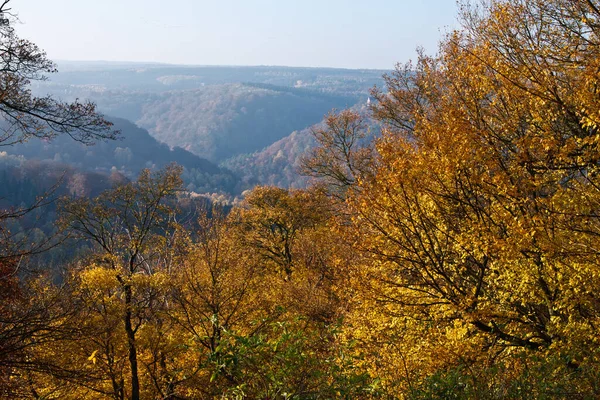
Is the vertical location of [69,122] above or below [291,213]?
above

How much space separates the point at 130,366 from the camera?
1534cm

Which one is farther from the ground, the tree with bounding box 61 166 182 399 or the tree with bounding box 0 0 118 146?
the tree with bounding box 0 0 118 146

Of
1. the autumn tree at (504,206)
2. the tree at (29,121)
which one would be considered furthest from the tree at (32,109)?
the autumn tree at (504,206)

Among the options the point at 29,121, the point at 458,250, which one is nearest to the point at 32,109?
the point at 29,121

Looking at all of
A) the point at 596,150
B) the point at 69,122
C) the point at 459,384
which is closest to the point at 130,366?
the point at 69,122

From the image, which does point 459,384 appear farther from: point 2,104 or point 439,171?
point 2,104

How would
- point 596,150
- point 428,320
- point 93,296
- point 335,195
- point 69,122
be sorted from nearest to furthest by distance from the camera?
point 596,150 → point 69,122 → point 428,320 → point 93,296 → point 335,195

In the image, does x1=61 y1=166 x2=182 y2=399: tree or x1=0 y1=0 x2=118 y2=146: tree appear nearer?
x1=0 y1=0 x2=118 y2=146: tree

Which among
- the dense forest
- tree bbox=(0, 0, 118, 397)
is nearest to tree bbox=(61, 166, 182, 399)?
the dense forest

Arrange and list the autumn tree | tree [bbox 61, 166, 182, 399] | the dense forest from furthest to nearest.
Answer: tree [bbox 61, 166, 182, 399] < the autumn tree < the dense forest

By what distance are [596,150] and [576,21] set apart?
113 inches

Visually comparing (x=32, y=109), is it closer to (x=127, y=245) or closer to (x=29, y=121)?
(x=29, y=121)

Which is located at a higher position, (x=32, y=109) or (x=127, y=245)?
(x=32, y=109)

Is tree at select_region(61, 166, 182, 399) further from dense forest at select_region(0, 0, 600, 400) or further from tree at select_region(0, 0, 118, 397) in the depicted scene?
tree at select_region(0, 0, 118, 397)
